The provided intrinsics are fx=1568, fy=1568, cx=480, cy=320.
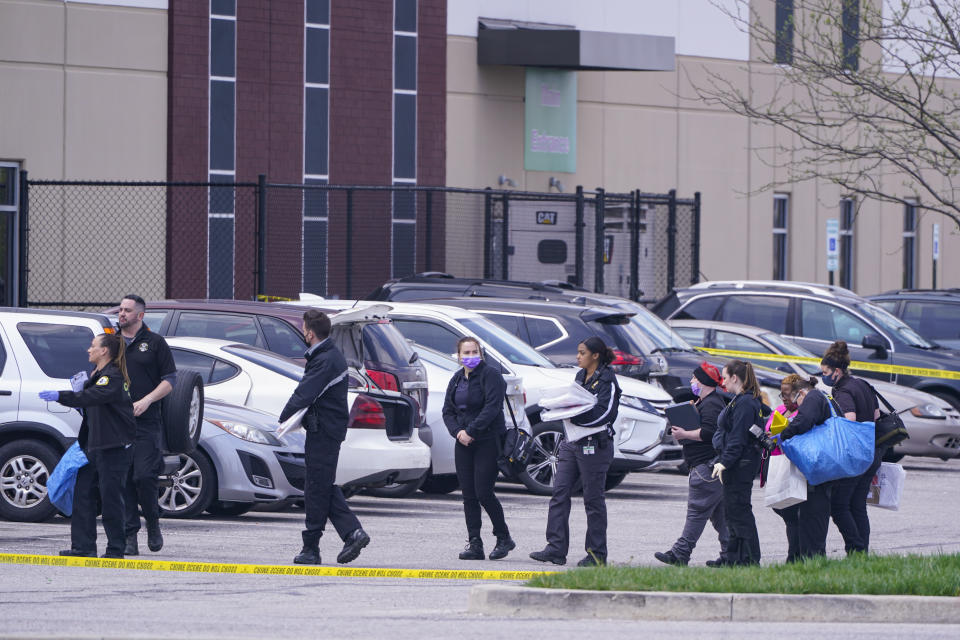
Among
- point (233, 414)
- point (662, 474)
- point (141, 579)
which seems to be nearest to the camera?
point (141, 579)

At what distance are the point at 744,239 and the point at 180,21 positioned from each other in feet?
43.9

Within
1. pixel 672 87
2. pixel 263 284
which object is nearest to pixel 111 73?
pixel 263 284

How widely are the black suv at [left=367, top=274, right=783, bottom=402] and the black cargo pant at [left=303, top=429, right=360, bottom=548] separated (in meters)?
6.78

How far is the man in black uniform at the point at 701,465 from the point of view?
10.8m

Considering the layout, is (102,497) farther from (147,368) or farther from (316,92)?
(316,92)

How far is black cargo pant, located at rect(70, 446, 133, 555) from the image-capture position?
1025cm

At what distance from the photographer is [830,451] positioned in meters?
10.4

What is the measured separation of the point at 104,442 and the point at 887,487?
544 cm

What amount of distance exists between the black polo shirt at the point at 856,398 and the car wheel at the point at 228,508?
4.94 metres

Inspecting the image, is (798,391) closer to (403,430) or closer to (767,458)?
(767,458)

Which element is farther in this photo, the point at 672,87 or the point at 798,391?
the point at 672,87

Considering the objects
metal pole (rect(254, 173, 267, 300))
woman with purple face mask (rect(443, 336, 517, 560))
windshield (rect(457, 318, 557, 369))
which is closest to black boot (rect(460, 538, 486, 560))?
woman with purple face mask (rect(443, 336, 517, 560))

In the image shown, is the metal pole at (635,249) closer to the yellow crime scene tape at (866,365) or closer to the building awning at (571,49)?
the building awning at (571,49)

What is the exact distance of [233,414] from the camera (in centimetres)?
1254
